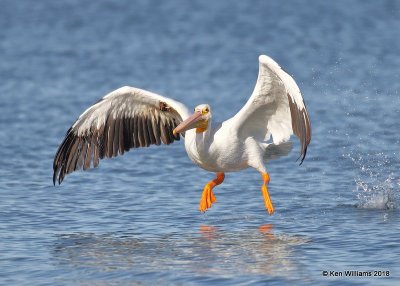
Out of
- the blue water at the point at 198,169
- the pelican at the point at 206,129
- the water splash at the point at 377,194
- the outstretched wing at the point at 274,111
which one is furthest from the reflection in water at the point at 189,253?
the water splash at the point at 377,194

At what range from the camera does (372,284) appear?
941 cm

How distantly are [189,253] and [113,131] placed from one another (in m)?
2.70

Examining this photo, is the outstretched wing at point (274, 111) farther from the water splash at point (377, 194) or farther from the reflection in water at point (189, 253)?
the water splash at point (377, 194)

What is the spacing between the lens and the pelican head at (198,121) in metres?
11.5

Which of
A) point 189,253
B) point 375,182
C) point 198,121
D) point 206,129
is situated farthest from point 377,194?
point 189,253

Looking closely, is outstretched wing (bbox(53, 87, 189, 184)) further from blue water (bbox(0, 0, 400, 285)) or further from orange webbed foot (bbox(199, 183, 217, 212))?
orange webbed foot (bbox(199, 183, 217, 212))

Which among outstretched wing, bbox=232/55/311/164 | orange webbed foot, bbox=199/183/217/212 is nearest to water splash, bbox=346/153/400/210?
outstretched wing, bbox=232/55/311/164

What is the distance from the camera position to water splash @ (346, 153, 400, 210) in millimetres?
12617

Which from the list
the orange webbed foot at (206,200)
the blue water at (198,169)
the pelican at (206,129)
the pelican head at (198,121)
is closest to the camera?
the blue water at (198,169)

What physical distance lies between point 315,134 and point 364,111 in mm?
1825

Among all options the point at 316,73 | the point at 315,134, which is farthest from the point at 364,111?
the point at 316,73

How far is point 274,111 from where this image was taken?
38.7ft

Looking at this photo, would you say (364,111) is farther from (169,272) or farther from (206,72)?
(169,272)

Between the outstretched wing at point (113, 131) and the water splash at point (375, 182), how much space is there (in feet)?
8.20
